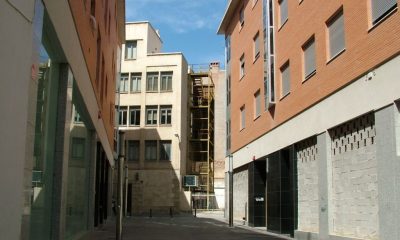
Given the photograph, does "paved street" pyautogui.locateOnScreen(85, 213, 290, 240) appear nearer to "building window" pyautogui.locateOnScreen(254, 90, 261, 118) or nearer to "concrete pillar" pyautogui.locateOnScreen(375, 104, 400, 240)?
"building window" pyautogui.locateOnScreen(254, 90, 261, 118)

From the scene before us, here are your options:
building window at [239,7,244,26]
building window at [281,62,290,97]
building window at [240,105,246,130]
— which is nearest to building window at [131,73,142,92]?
building window at [239,7,244,26]

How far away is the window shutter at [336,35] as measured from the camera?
16734 mm

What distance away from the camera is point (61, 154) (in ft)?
36.6

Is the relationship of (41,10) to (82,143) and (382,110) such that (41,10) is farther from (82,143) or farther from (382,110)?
(82,143)

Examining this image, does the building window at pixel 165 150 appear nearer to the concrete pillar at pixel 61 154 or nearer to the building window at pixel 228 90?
the building window at pixel 228 90

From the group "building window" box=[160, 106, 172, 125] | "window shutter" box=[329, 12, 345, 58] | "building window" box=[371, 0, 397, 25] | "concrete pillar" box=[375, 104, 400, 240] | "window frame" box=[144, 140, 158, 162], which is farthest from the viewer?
"building window" box=[160, 106, 172, 125]

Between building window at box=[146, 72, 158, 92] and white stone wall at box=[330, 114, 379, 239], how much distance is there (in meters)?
39.6

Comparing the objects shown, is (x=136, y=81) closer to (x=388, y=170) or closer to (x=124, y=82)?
(x=124, y=82)

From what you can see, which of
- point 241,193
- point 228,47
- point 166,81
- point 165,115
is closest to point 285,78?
point 241,193

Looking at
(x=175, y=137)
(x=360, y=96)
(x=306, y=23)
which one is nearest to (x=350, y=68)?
(x=360, y=96)

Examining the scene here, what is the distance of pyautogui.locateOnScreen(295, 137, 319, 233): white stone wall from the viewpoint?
62.5 ft

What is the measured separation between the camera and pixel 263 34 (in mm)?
26578

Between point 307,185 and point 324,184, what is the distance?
255 cm

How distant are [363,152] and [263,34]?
12885 millimetres
